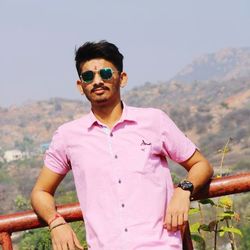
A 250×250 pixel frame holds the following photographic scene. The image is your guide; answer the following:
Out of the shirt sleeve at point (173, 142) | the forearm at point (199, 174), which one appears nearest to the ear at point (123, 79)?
the shirt sleeve at point (173, 142)

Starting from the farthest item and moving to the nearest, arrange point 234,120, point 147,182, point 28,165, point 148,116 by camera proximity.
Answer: point 28,165
point 234,120
point 148,116
point 147,182

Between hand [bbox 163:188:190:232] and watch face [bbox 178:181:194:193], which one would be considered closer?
hand [bbox 163:188:190:232]

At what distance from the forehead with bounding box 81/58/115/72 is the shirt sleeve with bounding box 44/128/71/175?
332mm

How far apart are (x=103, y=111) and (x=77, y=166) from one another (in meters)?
0.29

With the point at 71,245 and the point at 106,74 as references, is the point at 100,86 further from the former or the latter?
the point at 71,245

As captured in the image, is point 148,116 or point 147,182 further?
point 148,116

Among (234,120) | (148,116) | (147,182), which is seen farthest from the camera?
(234,120)

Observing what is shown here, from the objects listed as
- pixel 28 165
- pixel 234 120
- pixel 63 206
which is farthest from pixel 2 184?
pixel 63 206

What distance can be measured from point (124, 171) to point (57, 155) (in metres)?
0.40

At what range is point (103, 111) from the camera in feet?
8.62

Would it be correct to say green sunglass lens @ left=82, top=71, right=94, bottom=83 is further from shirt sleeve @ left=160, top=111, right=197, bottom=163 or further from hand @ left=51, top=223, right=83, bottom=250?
hand @ left=51, top=223, right=83, bottom=250

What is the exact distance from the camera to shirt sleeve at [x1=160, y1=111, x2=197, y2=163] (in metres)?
2.53

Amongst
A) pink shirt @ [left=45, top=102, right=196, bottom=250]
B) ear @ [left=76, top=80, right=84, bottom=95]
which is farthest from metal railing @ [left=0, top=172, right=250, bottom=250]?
ear @ [left=76, top=80, right=84, bottom=95]

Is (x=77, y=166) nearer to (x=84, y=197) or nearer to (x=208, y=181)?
(x=84, y=197)
